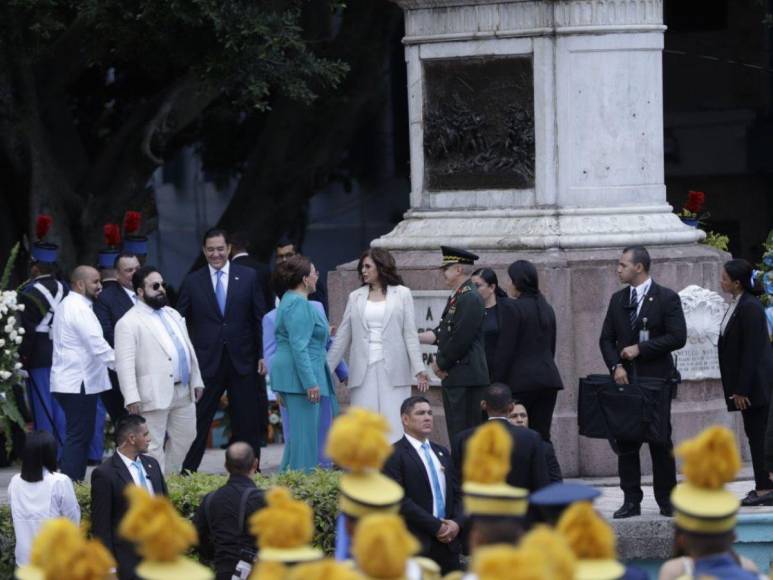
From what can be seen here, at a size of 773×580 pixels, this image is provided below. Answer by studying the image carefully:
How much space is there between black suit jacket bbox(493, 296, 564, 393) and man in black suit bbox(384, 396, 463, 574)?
1.67 m

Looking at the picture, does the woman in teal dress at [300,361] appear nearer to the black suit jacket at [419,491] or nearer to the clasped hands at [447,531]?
the black suit jacket at [419,491]

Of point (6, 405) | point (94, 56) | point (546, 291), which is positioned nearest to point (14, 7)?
point (94, 56)

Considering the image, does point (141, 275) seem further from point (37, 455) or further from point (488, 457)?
point (488, 457)

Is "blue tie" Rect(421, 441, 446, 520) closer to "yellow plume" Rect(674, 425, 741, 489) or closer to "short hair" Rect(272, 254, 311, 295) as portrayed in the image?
"short hair" Rect(272, 254, 311, 295)

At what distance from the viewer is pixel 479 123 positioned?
1516cm

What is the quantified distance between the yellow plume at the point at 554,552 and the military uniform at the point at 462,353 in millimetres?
6706

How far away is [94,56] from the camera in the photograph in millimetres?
19344

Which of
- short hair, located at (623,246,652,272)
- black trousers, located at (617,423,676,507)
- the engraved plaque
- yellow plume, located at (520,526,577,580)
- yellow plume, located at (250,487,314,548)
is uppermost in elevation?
the engraved plaque

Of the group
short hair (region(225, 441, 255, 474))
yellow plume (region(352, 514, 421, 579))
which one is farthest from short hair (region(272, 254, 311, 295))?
yellow plume (region(352, 514, 421, 579))

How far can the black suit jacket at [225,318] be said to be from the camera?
49.5 ft

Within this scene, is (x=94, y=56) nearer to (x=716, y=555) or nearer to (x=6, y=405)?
(x=6, y=405)

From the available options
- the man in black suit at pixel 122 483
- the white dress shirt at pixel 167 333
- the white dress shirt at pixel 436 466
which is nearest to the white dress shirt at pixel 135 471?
the man in black suit at pixel 122 483

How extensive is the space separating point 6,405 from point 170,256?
13651 millimetres

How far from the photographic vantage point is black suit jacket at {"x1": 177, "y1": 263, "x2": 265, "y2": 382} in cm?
1510
